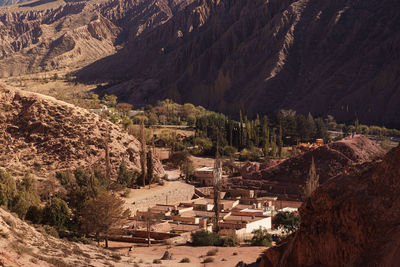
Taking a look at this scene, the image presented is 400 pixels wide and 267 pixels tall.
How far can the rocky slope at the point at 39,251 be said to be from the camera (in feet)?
57.4

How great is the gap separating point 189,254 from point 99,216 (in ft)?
16.1

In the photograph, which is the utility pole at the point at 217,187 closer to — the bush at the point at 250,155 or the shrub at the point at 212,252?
the shrub at the point at 212,252

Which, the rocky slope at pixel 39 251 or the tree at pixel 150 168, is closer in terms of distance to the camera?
the rocky slope at pixel 39 251

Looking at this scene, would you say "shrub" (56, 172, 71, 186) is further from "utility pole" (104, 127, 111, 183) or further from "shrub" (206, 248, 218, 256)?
"shrub" (206, 248, 218, 256)

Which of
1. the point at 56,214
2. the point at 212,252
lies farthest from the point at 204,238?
the point at 56,214

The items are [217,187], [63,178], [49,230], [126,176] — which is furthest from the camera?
[126,176]

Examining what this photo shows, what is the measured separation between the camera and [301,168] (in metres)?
46.7

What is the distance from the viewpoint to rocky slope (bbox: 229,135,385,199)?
45.0 meters

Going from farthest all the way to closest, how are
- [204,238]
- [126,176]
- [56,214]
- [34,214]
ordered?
1. [126,176]
2. [204,238]
3. [56,214]
4. [34,214]

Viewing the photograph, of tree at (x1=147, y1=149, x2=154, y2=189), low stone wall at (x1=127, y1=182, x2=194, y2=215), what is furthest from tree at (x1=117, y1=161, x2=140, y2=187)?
low stone wall at (x1=127, y1=182, x2=194, y2=215)

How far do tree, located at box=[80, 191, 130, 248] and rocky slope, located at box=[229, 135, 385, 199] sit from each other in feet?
58.4

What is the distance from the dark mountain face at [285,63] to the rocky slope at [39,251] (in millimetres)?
72336

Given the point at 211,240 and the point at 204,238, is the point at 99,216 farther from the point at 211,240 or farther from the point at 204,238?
the point at 211,240

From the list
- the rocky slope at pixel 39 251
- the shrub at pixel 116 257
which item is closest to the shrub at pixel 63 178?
the rocky slope at pixel 39 251
